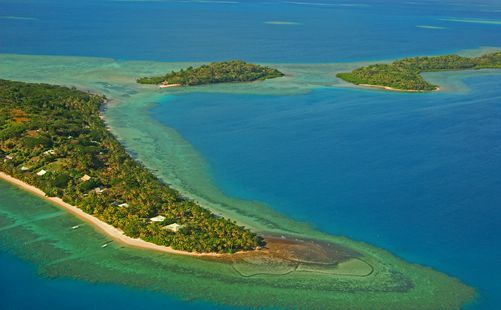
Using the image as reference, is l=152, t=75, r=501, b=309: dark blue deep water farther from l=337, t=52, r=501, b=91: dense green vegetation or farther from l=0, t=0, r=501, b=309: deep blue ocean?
l=337, t=52, r=501, b=91: dense green vegetation

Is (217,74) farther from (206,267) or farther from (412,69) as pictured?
(206,267)

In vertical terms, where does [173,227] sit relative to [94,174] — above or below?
below

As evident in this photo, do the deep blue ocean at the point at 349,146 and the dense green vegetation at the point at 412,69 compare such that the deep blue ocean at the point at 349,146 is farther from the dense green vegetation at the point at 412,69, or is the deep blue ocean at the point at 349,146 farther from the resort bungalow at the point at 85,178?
the resort bungalow at the point at 85,178

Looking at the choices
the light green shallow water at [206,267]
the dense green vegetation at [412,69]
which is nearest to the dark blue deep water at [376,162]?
the light green shallow water at [206,267]

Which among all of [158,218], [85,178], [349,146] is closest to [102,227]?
[158,218]

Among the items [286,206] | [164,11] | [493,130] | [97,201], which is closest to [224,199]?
[286,206]

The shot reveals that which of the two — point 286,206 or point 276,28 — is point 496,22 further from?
point 286,206
